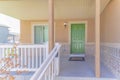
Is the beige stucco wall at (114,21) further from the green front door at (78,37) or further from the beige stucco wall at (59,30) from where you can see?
the green front door at (78,37)

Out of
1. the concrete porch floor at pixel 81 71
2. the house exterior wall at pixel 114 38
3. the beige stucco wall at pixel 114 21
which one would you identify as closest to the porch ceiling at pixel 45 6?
the beige stucco wall at pixel 114 21

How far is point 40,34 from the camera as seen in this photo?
10469mm

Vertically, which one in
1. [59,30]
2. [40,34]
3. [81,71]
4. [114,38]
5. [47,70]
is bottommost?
[81,71]

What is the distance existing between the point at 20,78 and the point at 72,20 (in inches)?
236

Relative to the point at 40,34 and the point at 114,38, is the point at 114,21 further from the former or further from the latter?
the point at 40,34

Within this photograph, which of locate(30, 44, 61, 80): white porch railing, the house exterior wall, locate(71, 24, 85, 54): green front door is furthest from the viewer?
locate(71, 24, 85, 54): green front door

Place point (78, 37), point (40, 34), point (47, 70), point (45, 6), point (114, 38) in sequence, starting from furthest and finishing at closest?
point (40, 34) < point (78, 37) < point (45, 6) < point (114, 38) < point (47, 70)

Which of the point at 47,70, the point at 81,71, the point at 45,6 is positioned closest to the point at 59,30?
the point at 45,6

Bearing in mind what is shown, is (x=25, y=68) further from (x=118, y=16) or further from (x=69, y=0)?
(x=118, y=16)

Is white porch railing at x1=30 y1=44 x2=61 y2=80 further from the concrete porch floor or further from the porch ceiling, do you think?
the porch ceiling

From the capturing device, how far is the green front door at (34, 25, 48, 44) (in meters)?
10.4

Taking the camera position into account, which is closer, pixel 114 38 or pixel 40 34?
pixel 114 38

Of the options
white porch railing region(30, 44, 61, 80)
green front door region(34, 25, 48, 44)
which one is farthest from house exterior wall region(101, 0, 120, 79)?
green front door region(34, 25, 48, 44)

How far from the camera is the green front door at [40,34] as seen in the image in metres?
10.4
